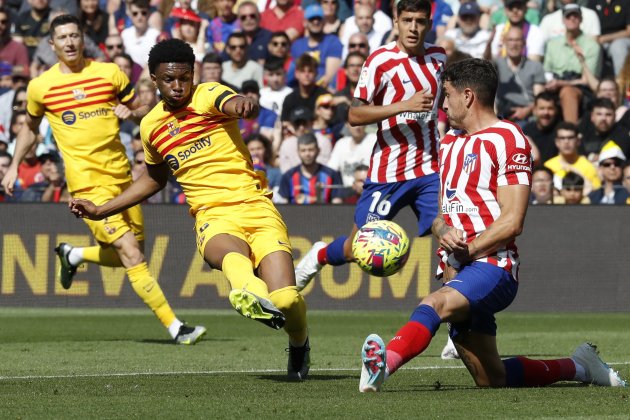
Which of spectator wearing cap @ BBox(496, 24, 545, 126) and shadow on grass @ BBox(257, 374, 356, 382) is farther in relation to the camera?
spectator wearing cap @ BBox(496, 24, 545, 126)

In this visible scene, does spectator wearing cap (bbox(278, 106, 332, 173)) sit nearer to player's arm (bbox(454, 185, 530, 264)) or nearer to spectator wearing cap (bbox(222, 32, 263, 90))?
spectator wearing cap (bbox(222, 32, 263, 90))

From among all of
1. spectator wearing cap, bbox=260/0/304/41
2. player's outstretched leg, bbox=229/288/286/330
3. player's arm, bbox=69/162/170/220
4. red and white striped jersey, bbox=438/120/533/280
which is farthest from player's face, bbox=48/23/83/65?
spectator wearing cap, bbox=260/0/304/41

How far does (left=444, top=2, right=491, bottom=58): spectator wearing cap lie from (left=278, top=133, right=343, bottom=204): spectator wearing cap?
339 centimetres

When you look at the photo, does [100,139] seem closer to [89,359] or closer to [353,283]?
[89,359]

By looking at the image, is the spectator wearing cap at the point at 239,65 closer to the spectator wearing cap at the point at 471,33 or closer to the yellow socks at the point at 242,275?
the spectator wearing cap at the point at 471,33

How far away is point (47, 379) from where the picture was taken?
332 inches

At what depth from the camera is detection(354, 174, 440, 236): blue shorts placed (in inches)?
425

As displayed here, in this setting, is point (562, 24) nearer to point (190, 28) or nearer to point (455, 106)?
point (190, 28)

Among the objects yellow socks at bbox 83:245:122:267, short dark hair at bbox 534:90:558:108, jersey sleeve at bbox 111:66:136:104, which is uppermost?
jersey sleeve at bbox 111:66:136:104

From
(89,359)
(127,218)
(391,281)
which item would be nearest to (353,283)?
(391,281)

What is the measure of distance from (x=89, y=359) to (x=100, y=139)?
2538mm

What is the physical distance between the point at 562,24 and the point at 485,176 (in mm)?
12418

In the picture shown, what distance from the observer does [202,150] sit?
28.5 ft

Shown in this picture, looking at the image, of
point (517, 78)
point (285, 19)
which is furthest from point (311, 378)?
point (285, 19)
